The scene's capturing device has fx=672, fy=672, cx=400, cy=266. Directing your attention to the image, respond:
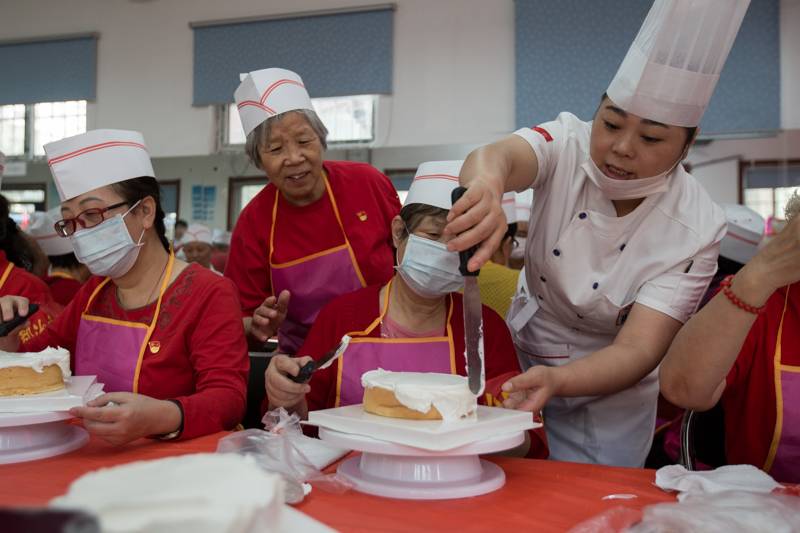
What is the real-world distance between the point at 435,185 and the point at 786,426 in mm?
1059

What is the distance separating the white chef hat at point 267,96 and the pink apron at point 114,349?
28.6 inches

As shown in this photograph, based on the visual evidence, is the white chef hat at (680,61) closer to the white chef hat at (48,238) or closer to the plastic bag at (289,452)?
the plastic bag at (289,452)

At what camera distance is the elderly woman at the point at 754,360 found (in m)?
1.31

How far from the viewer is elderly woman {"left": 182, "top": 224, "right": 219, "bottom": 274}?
6.28 metres

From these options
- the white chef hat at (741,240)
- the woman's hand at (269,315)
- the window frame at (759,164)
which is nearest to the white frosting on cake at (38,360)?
the woman's hand at (269,315)

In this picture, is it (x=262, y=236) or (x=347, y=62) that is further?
(x=347, y=62)

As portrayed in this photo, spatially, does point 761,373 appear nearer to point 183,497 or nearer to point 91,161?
point 183,497

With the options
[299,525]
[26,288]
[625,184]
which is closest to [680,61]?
[625,184]

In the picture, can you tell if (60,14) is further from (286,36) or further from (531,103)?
(531,103)

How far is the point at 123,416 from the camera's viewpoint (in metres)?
1.35

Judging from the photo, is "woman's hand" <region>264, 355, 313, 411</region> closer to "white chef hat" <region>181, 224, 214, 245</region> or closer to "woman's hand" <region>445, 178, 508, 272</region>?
"woman's hand" <region>445, 178, 508, 272</region>

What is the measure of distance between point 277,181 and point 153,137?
4.28 m

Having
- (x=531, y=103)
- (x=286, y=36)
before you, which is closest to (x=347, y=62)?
(x=286, y=36)

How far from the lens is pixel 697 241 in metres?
1.67
